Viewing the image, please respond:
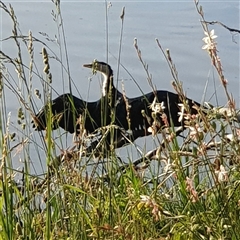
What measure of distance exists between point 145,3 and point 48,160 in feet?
12.4

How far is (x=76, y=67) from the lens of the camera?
129 inches

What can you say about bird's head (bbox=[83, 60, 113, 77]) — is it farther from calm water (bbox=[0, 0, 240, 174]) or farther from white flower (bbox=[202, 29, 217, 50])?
white flower (bbox=[202, 29, 217, 50])

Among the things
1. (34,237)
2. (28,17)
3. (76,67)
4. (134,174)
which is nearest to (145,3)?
(28,17)

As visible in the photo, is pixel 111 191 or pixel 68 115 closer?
pixel 111 191

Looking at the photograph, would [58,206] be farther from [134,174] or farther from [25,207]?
[134,174]

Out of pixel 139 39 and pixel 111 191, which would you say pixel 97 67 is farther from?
pixel 139 39

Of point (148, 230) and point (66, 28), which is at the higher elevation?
point (66, 28)

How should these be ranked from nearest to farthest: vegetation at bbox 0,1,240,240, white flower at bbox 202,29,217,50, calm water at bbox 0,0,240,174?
white flower at bbox 202,29,217,50 → vegetation at bbox 0,1,240,240 → calm water at bbox 0,0,240,174

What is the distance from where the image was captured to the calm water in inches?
117

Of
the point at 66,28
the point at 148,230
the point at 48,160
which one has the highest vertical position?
the point at 66,28

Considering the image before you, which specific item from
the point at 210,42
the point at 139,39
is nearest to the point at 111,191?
the point at 210,42

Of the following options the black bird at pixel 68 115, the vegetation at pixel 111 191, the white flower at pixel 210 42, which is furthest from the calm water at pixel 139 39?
the white flower at pixel 210 42

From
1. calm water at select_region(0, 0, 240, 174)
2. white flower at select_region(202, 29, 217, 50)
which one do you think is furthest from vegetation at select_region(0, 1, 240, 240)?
calm water at select_region(0, 0, 240, 174)

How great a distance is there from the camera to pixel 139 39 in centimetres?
372
